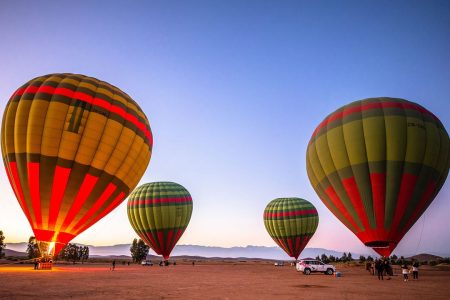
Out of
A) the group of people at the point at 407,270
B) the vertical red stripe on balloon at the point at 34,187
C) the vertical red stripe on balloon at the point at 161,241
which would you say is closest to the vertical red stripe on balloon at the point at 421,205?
the group of people at the point at 407,270

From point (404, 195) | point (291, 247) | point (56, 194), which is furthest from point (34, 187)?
point (291, 247)

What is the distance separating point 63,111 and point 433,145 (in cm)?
2518

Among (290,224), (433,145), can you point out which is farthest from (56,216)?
(290,224)

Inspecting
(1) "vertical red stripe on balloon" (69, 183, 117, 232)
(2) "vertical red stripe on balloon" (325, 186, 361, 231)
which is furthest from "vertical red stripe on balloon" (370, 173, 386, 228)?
(1) "vertical red stripe on balloon" (69, 183, 117, 232)

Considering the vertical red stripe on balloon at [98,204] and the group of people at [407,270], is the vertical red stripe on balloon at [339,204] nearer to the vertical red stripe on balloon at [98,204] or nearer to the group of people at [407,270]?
the group of people at [407,270]

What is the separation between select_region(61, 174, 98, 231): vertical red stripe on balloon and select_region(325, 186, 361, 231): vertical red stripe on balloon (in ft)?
56.8

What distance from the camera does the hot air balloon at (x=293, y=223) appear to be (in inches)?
1869

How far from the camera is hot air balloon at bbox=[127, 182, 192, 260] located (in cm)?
4216

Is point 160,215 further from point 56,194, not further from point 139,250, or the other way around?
point 139,250

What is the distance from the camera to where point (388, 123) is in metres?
21.3

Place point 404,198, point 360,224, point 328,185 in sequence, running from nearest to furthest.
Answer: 1. point 404,198
2. point 360,224
3. point 328,185

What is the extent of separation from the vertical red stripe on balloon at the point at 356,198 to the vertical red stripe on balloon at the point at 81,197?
17940mm

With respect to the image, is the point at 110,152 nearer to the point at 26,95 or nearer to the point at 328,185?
the point at 26,95

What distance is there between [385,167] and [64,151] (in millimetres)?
21508
